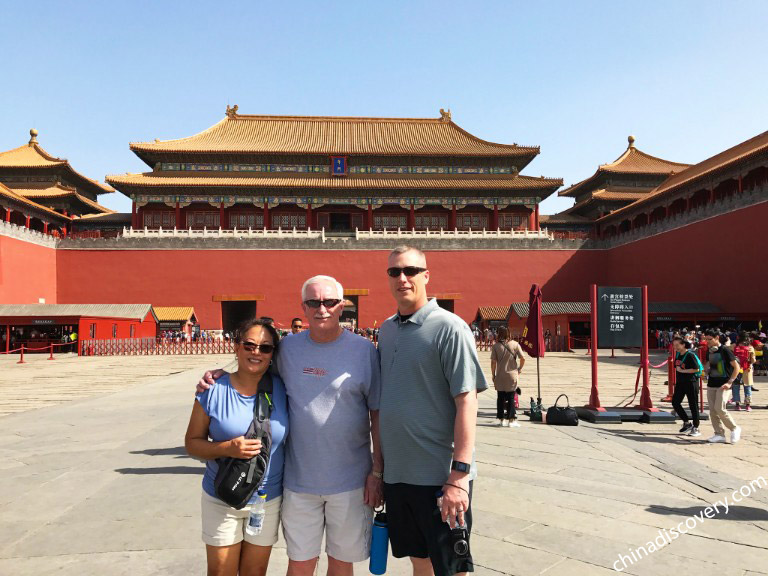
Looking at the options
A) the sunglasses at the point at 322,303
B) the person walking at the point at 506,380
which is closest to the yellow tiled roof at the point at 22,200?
the person walking at the point at 506,380

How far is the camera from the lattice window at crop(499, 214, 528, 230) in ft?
100

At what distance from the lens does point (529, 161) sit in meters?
30.8

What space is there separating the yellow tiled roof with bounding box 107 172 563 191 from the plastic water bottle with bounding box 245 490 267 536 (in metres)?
27.4

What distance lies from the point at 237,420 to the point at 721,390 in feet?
19.2

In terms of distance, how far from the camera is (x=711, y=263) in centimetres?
2095

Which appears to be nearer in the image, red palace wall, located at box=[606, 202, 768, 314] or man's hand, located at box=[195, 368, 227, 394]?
man's hand, located at box=[195, 368, 227, 394]

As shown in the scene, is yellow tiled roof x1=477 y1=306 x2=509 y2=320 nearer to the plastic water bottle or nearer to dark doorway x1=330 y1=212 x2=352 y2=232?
dark doorway x1=330 y1=212 x2=352 y2=232

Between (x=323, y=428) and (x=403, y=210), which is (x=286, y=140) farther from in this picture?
(x=323, y=428)

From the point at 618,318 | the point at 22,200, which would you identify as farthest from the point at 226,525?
the point at 22,200

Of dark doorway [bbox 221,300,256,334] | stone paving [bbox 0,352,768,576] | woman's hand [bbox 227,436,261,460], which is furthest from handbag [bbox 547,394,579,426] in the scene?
dark doorway [bbox 221,300,256,334]

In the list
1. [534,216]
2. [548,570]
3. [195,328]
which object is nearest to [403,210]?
[534,216]

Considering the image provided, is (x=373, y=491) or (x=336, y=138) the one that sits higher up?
(x=336, y=138)

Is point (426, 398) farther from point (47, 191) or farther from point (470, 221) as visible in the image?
point (47, 191)

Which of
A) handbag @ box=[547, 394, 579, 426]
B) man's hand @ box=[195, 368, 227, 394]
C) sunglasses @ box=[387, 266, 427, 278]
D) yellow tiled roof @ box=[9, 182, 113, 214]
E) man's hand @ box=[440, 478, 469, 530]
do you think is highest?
yellow tiled roof @ box=[9, 182, 113, 214]
